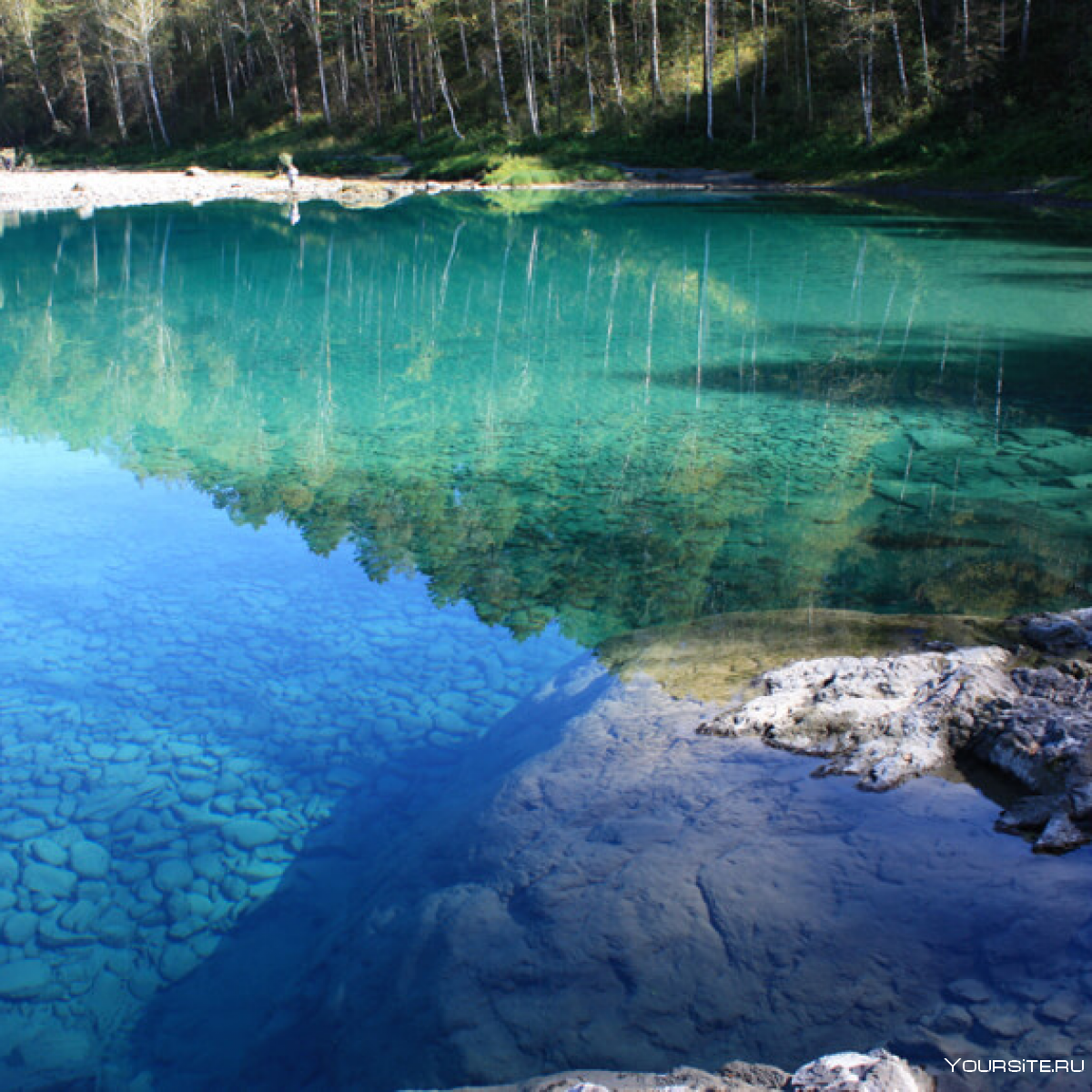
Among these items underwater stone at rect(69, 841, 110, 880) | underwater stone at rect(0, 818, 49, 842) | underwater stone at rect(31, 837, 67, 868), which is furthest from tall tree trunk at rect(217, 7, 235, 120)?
underwater stone at rect(69, 841, 110, 880)

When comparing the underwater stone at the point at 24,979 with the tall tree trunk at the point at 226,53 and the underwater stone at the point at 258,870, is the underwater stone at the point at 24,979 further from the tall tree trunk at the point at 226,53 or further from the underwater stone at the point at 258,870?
the tall tree trunk at the point at 226,53

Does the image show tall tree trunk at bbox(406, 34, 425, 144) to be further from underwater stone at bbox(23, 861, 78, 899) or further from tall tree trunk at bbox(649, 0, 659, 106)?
underwater stone at bbox(23, 861, 78, 899)

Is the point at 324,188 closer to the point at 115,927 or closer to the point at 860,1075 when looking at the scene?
the point at 115,927

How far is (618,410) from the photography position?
14.3 m

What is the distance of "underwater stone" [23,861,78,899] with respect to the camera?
5.45 m

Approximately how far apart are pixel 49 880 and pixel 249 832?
1090 millimetres

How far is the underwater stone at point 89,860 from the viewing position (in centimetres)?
559

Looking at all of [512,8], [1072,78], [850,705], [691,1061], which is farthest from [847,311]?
[512,8]

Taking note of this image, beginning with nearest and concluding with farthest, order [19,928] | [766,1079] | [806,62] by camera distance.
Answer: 1. [766,1079]
2. [19,928]
3. [806,62]

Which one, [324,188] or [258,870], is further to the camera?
[324,188]

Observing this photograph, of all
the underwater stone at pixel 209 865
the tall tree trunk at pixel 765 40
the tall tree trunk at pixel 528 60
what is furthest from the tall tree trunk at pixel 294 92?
the underwater stone at pixel 209 865

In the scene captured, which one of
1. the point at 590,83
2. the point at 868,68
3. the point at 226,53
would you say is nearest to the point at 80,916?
the point at 868,68

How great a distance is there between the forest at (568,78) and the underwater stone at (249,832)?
4160cm

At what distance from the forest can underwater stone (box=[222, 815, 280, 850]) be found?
4160 cm
